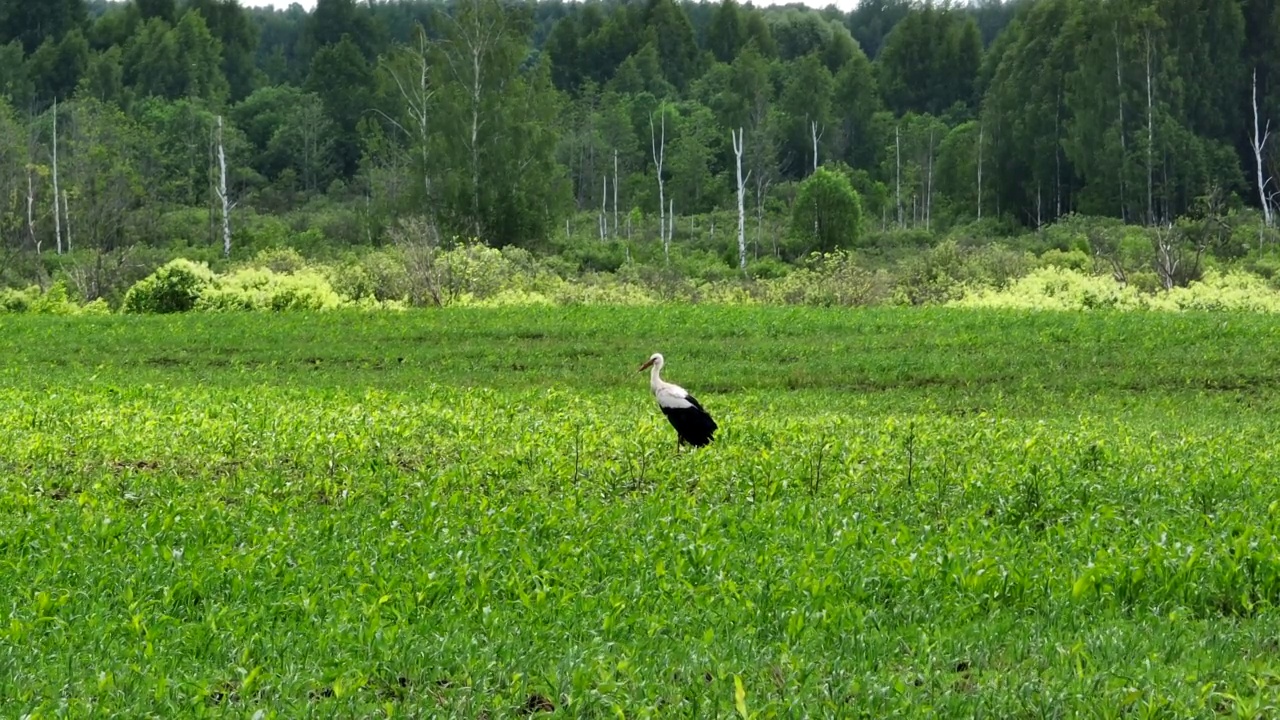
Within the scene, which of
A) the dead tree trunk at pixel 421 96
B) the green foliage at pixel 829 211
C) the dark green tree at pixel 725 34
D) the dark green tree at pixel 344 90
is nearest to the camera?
the dead tree trunk at pixel 421 96

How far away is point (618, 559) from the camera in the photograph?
830cm

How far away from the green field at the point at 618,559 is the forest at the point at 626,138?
26.8 metres

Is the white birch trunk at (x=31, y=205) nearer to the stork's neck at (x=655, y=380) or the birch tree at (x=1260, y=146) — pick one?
the stork's neck at (x=655, y=380)

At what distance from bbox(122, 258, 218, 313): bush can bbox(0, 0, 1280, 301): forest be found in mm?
6582

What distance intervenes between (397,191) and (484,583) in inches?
2377

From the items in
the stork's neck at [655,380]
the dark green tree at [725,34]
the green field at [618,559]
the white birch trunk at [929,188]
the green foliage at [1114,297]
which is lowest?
the green foliage at [1114,297]

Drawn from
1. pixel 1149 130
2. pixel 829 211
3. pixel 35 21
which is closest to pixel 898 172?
pixel 1149 130

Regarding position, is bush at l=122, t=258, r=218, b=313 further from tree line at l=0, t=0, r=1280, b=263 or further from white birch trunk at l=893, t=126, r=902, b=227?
white birch trunk at l=893, t=126, r=902, b=227

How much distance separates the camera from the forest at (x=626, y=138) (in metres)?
55.2

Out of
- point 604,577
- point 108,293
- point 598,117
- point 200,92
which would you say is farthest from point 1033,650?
point 200,92

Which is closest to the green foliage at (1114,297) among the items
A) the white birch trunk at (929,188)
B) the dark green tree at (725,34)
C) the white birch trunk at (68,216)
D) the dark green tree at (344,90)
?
the white birch trunk at (68,216)

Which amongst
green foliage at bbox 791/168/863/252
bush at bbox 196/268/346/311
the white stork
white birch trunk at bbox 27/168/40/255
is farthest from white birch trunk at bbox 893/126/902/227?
the white stork

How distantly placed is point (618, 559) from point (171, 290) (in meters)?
28.7

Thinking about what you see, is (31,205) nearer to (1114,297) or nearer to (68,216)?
(68,216)
